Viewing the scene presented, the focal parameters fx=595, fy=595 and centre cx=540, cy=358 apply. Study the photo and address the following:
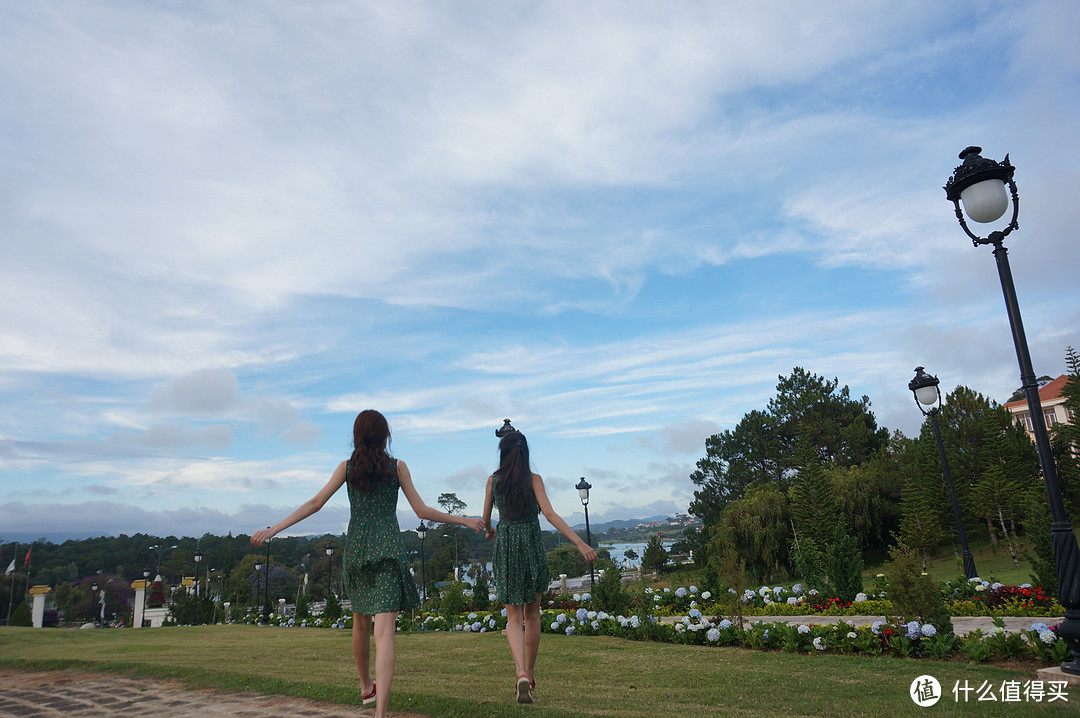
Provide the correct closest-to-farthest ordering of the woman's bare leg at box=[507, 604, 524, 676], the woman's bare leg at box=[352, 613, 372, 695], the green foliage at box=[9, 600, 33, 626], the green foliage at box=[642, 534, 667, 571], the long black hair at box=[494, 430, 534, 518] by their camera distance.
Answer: the woman's bare leg at box=[352, 613, 372, 695], the woman's bare leg at box=[507, 604, 524, 676], the long black hair at box=[494, 430, 534, 518], the green foliage at box=[9, 600, 33, 626], the green foliage at box=[642, 534, 667, 571]

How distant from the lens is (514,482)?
4.41 m

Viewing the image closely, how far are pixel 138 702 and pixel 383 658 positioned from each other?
273 centimetres

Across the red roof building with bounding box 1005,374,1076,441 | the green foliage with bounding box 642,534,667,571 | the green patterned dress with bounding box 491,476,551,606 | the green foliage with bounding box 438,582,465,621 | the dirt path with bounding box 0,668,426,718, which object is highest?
the red roof building with bounding box 1005,374,1076,441

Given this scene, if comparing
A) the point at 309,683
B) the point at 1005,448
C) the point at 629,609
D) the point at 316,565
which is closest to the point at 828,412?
the point at 1005,448

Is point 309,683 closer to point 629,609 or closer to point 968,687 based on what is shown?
point 968,687

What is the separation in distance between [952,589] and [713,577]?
3759 millimetres

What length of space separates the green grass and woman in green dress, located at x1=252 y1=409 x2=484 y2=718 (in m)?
0.79

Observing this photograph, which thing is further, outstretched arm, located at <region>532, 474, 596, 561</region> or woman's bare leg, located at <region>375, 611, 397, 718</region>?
outstretched arm, located at <region>532, 474, 596, 561</region>

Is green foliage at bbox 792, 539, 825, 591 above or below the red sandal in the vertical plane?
below

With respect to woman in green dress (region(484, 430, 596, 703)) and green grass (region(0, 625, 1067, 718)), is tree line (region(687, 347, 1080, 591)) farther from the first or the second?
woman in green dress (region(484, 430, 596, 703))

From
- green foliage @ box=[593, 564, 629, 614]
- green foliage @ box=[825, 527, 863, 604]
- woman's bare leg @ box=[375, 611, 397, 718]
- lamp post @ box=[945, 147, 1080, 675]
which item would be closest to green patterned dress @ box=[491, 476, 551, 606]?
woman's bare leg @ box=[375, 611, 397, 718]

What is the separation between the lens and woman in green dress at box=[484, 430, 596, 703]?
4.28 m

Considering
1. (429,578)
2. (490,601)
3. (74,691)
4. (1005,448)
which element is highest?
(1005,448)

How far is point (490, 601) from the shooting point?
1533cm
